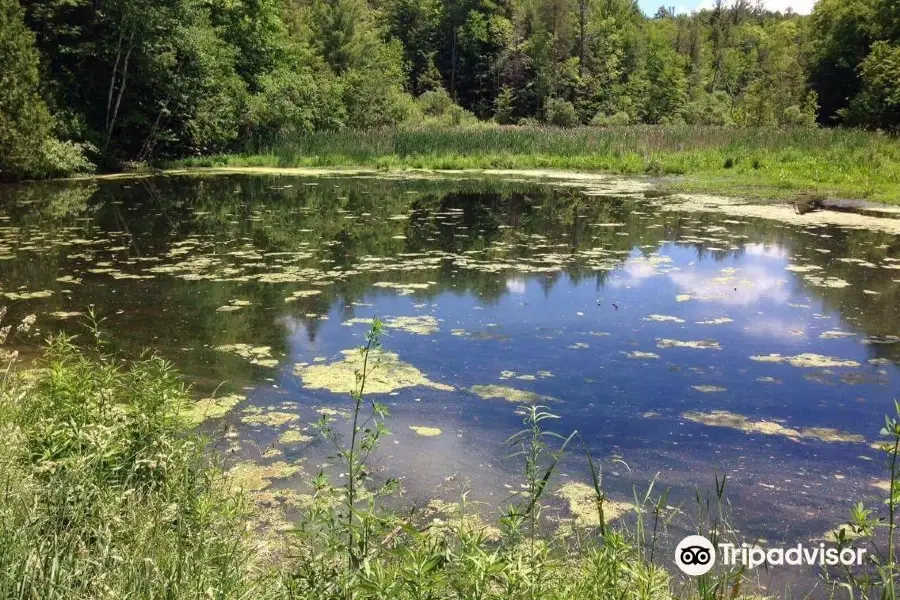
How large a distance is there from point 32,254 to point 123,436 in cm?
633

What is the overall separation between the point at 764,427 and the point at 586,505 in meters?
1.34

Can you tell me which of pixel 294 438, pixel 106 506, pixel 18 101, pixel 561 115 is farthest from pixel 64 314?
pixel 561 115

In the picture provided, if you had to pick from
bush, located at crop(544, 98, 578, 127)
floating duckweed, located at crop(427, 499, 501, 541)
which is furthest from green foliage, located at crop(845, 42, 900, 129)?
floating duckweed, located at crop(427, 499, 501, 541)

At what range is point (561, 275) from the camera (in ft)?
23.6

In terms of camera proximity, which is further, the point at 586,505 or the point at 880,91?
the point at 880,91

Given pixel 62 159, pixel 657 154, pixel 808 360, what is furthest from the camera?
pixel 657 154

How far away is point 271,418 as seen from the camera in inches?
149

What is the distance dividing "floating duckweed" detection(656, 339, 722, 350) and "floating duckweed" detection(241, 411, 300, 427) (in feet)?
8.77

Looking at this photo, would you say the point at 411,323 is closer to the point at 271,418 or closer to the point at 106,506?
the point at 271,418

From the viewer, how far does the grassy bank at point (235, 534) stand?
1.73 metres

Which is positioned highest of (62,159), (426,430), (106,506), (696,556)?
(62,159)

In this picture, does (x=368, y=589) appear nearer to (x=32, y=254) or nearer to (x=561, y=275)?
(x=561, y=275)

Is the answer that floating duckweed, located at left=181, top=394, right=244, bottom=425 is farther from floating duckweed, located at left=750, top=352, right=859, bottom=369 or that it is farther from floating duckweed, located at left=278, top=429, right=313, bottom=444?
floating duckweed, located at left=750, top=352, right=859, bottom=369

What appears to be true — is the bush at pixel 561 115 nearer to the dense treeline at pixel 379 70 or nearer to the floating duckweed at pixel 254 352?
the dense treeline at pixel 379 70
